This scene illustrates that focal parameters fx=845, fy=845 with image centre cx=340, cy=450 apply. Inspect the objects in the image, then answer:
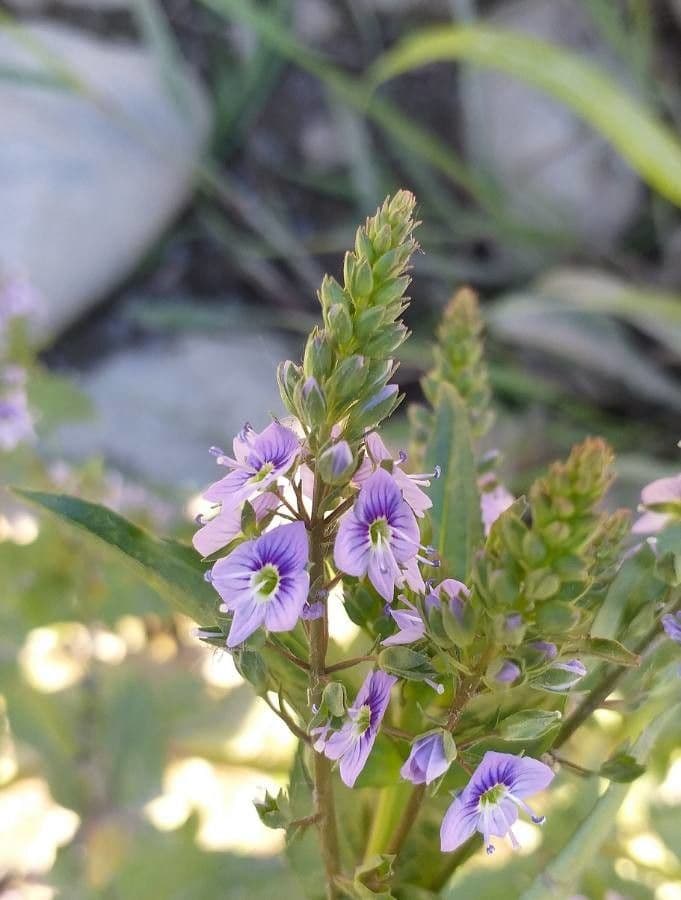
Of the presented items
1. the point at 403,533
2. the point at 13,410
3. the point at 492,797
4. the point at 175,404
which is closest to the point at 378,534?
the point at 403,533

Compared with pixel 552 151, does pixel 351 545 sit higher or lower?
higher

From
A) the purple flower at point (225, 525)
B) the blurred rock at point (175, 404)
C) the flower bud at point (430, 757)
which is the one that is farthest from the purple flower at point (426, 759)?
the blurred rock at point (175, 404)

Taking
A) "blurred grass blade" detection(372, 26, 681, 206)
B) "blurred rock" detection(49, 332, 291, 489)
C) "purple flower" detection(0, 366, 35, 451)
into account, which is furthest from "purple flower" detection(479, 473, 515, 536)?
"blurred rock" detection(49, 332, 291, 489)

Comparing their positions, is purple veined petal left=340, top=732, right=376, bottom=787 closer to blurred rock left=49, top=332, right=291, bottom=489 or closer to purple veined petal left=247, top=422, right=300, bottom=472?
purple veined petal left=247, top=422, right=300, bottom=472

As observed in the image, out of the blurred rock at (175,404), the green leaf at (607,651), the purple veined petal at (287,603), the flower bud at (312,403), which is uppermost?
the flower bud at (312,403)

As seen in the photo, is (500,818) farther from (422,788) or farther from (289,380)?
(289,380)

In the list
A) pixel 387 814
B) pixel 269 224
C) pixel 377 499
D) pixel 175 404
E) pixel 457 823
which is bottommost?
pixel 175 404

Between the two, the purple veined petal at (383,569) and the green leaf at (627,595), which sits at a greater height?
the purple veined petal at (383,569)

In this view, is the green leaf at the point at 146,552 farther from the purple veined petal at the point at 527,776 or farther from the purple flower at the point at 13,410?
the purple flower at the point at 13,410
